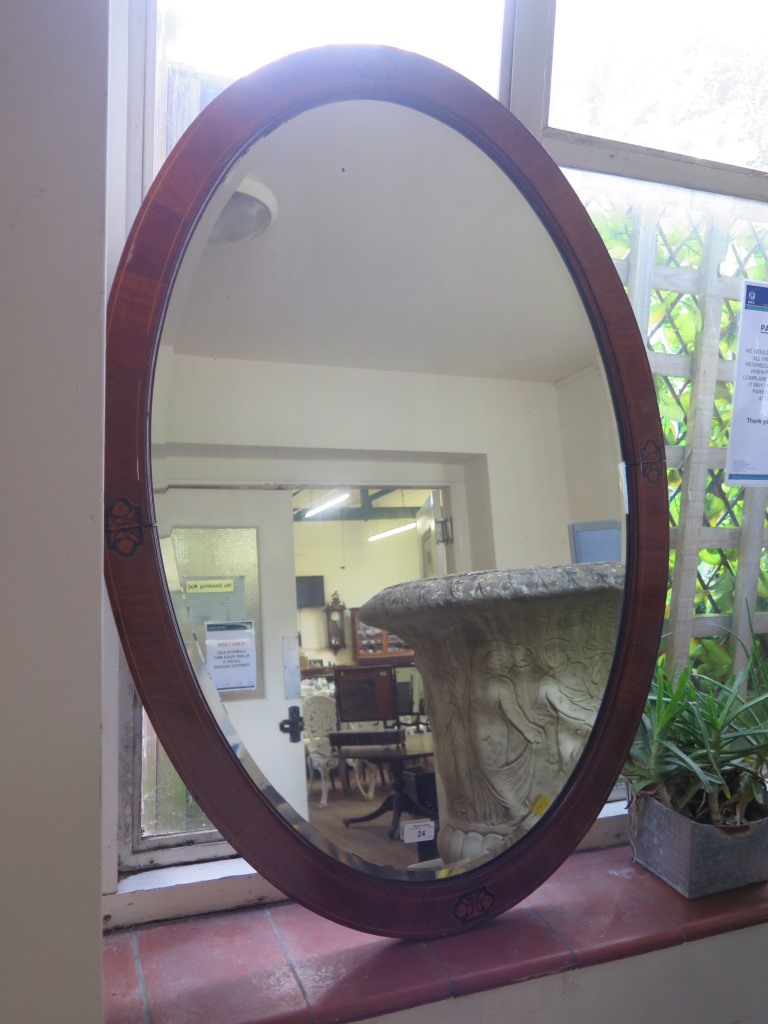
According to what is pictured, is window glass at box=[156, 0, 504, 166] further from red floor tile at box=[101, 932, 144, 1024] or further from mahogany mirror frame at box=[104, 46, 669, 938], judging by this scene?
red floor tile at box=[101, 932, 144, 1024]

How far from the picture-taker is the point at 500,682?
938 millimetres

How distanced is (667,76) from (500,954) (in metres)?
1.36

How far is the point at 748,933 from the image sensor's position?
1.00m

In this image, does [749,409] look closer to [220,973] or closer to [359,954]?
[359,954]

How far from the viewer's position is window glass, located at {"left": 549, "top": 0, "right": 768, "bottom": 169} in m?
1.24

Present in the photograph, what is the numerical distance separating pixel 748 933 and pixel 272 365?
92 cm

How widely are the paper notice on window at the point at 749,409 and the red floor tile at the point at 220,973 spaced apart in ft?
3.43

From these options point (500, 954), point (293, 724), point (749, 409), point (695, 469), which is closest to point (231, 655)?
point (293, 724)

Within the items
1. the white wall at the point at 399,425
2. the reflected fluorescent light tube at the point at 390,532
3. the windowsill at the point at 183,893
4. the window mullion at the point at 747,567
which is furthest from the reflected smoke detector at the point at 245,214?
the window mullion at the point at 747,567

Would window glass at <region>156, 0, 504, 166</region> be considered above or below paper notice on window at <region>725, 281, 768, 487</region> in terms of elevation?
above

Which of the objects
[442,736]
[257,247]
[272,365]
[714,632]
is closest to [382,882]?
[442,736]

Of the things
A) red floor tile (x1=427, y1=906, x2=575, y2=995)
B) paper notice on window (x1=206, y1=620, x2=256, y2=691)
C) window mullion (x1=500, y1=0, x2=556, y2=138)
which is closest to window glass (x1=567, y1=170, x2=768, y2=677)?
window mullion (x1=500, y1=0, x2=556, y2=138)

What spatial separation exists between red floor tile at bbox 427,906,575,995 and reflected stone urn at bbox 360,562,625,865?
0.30ft

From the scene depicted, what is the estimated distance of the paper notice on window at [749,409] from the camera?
1.38 metres
